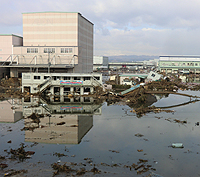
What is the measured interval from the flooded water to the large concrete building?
20890mm

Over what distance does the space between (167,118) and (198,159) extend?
9334 millimetres

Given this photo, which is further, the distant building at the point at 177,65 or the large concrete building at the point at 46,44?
the distant building at the point at 177,65

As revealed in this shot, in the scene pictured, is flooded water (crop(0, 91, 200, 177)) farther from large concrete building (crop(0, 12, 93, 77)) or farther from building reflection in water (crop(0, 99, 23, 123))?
large concrete building (crop(0, 12, 93, 77))

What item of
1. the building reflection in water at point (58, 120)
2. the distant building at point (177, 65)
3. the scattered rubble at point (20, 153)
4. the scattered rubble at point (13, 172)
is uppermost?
the distant building at point (177, 65)

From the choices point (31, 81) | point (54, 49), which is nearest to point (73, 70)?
point (54, 49)

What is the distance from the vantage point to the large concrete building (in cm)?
4538

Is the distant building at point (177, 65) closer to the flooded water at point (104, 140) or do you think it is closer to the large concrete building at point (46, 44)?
the large concrete building at point (46, 44)

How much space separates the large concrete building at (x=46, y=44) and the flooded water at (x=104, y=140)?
68.5 ft

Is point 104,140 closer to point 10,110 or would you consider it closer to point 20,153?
point 20,153

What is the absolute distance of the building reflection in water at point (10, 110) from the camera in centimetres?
2188

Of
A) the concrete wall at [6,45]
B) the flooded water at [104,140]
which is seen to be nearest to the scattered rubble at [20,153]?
the flooded water at [104,140]

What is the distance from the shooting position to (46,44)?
156 feet

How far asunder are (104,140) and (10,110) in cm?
1377

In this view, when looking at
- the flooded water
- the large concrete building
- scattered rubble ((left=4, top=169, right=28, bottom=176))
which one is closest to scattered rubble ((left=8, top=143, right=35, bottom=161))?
the flooded water
